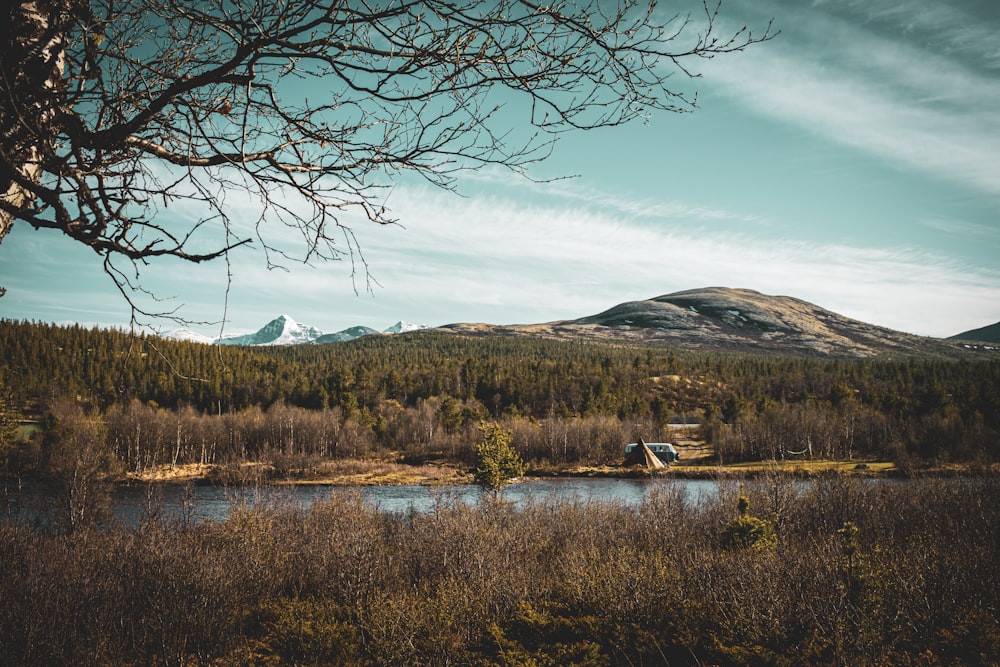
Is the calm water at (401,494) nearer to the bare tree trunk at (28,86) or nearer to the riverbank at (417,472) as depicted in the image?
the riverbank at (417,472)

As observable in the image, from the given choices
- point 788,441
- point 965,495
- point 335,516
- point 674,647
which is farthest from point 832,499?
point 788,441

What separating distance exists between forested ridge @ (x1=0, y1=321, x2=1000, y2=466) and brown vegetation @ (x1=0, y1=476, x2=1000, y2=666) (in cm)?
3213

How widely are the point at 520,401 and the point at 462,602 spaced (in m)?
107

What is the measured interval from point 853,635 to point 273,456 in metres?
74.5

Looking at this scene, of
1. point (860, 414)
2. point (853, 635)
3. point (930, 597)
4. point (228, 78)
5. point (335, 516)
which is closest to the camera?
point (228, 78)

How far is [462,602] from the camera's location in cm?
1405

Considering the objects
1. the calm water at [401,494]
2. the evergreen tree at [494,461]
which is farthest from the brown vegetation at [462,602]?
the calm water at [401,494]

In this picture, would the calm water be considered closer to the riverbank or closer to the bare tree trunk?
the riverbank

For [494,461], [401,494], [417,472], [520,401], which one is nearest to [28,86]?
[494,461]

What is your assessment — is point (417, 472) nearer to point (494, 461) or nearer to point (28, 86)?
point (494, 461)

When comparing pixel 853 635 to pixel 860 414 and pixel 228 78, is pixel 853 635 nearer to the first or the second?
pixel 228 78

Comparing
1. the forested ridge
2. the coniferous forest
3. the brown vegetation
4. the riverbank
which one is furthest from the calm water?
the brown vegetation

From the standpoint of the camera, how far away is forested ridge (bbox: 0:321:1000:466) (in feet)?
257

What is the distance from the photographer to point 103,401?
103 m
